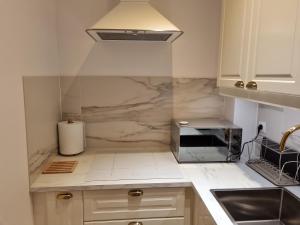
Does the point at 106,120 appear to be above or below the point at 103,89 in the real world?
below

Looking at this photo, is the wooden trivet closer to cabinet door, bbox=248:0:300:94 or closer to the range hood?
the range hood

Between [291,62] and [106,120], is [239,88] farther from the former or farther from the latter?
[106,120]

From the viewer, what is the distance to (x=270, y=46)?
110 cm

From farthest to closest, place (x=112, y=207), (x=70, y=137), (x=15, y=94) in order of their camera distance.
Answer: (x=70, y=137)
(x=112, y=207)
(x=15, y=94)

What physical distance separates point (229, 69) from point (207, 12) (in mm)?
589

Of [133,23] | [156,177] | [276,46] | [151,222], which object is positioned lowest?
[151,222]

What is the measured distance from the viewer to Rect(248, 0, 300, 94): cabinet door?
37.2 inches

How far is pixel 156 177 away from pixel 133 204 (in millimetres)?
197

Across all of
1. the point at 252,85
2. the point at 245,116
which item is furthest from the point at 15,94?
the point at 245,116

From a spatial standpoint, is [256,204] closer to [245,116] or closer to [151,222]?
[151,222]

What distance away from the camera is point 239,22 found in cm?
140

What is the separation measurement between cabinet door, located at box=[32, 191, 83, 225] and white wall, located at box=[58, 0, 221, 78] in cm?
88

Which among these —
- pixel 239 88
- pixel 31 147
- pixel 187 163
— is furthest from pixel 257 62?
pixel 31 147

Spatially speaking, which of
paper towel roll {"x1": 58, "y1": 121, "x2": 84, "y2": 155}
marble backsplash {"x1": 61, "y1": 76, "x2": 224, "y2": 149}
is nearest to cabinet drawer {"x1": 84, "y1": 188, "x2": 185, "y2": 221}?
paper towel roll {"x1": 58, "y1": 121, "x2": 84, "y2": 155}
